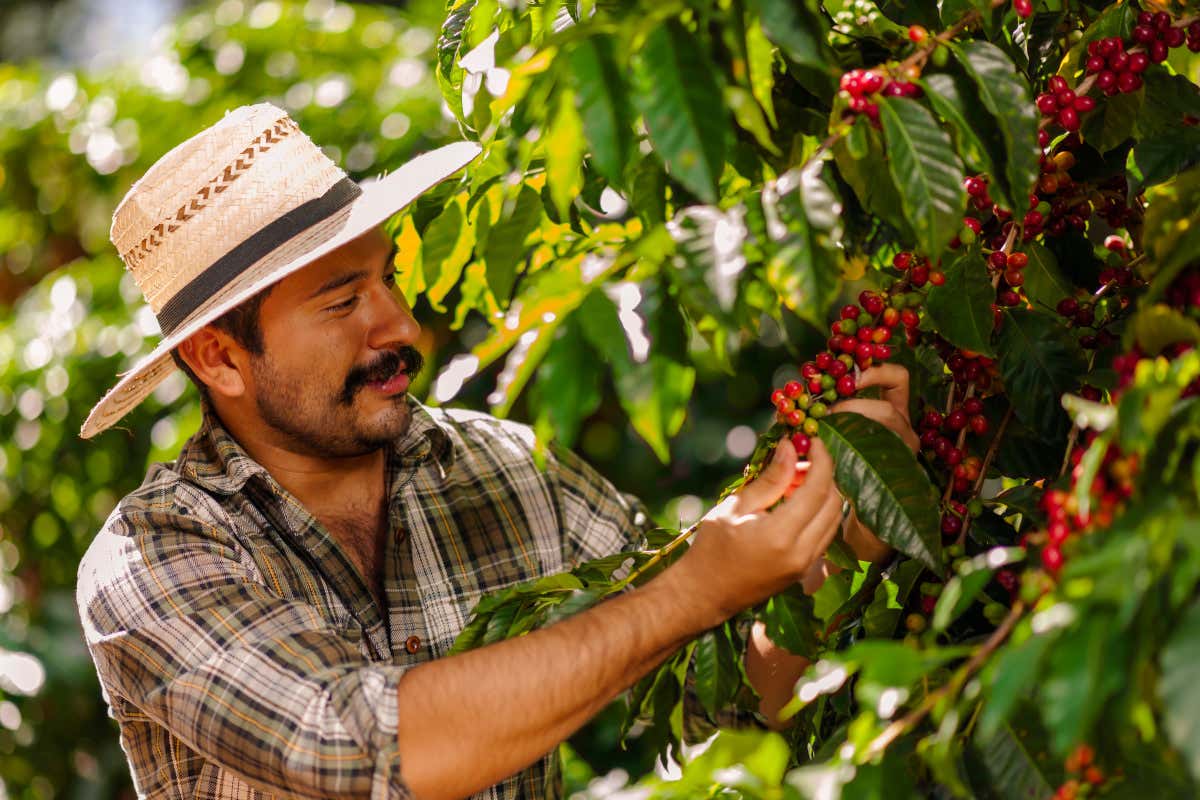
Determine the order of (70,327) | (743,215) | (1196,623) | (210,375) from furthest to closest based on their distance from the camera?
(70,327)
(210,375)
(743,215)
(1196,623)

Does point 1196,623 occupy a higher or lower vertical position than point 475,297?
higher

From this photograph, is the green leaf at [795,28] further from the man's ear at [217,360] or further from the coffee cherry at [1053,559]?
the man's ear at [217,360]

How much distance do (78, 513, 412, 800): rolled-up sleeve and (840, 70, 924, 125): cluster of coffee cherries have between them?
0.73 meters

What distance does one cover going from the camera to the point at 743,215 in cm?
93

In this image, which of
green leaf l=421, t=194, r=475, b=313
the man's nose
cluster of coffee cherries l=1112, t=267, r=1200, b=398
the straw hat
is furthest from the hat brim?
cluster of coffee cherries l=1112, t=267, r=1200, b=398

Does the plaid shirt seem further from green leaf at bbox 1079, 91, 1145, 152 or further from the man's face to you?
green leaf at bbox 1079, 91, 1145, 152

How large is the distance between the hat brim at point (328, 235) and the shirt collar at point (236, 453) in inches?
5.1

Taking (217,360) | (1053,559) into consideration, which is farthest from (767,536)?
(217,360)

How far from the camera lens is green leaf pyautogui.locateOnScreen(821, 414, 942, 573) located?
1086 millimetres

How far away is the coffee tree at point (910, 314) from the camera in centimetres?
74

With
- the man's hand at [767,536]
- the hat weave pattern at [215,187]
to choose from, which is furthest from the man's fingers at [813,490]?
the hat weave pattern at [215,187]

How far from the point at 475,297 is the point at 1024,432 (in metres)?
0.65

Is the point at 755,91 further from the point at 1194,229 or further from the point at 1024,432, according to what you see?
the point at 1024,432

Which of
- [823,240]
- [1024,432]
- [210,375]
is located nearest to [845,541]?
[1024,432]
